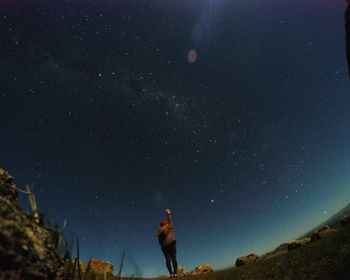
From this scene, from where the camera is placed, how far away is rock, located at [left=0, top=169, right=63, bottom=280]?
1697 millimetres

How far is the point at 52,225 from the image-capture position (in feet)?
8.34

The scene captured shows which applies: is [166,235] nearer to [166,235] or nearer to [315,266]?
[166,235]

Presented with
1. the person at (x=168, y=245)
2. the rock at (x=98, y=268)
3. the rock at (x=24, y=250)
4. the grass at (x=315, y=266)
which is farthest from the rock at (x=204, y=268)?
the rock at (x=24, y=250)

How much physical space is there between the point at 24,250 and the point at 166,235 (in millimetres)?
9475

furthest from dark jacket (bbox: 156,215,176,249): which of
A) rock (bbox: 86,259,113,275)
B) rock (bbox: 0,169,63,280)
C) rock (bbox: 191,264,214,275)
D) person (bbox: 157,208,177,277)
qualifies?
rock (bbox: 0,169,63,280)

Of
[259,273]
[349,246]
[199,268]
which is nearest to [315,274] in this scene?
[349,246]

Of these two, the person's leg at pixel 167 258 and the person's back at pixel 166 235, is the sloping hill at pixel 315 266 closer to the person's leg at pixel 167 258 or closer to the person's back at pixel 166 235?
the person's back at pixel 166 235

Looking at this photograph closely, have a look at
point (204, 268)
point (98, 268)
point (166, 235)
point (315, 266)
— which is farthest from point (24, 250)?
point (204, 268)

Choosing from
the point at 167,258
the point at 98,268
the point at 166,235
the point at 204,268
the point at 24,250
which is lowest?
the point at 24,250

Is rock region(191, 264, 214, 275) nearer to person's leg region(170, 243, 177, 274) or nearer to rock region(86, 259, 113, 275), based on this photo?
person's leg region(170, 243, 177, 274)

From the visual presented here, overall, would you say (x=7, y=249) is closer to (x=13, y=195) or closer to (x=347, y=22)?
(x=13, y=195)

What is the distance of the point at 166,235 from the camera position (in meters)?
10.7

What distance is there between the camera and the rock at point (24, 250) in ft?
5.57

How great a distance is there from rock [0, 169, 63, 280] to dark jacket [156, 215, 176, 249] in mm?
8826
